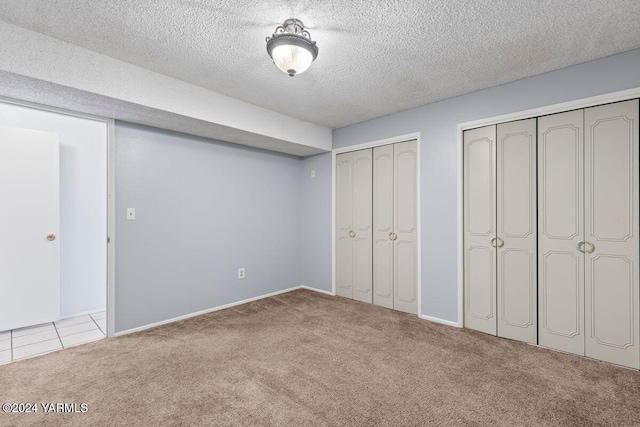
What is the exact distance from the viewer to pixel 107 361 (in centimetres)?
248

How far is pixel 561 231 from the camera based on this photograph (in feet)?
8.80

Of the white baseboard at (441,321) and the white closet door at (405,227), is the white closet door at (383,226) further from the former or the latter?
the white baseboard at (441,321)

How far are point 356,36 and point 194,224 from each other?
2.72 metres

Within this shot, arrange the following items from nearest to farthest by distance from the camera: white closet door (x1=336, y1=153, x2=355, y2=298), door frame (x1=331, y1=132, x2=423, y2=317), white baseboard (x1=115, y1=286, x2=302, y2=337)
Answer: white baseboard (x1=115, y1=286, x2=302, y2=337) < door frame (x1=331, y1=132, x2=423, y2=317) < white closet door (x1=336, y1=153, x2=355, y2=298)

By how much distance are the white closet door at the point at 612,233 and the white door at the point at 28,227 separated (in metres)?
5.38

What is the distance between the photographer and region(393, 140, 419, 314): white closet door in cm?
367

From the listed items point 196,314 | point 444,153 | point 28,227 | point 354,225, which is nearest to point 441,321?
point 354,225

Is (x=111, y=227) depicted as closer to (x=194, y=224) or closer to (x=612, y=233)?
(x=194, y=224)

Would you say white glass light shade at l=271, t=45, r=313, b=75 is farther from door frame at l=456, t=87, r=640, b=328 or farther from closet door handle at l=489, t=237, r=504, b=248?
closet door handle at l=489, t=237, r=504, b=248

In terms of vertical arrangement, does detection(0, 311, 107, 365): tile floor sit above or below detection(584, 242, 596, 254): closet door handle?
below

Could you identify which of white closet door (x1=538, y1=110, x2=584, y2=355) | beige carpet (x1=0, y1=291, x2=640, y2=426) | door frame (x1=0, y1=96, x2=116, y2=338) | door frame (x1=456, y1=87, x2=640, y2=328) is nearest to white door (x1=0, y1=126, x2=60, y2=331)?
door frame (x1=0, y1=96, x2=116, y2=338)

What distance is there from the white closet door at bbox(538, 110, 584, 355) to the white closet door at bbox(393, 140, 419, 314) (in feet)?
4.09

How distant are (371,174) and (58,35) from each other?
3323 millimetres

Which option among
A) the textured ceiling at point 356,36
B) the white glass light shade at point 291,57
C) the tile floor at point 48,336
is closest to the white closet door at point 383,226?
the textured ceiling at point 356,36
